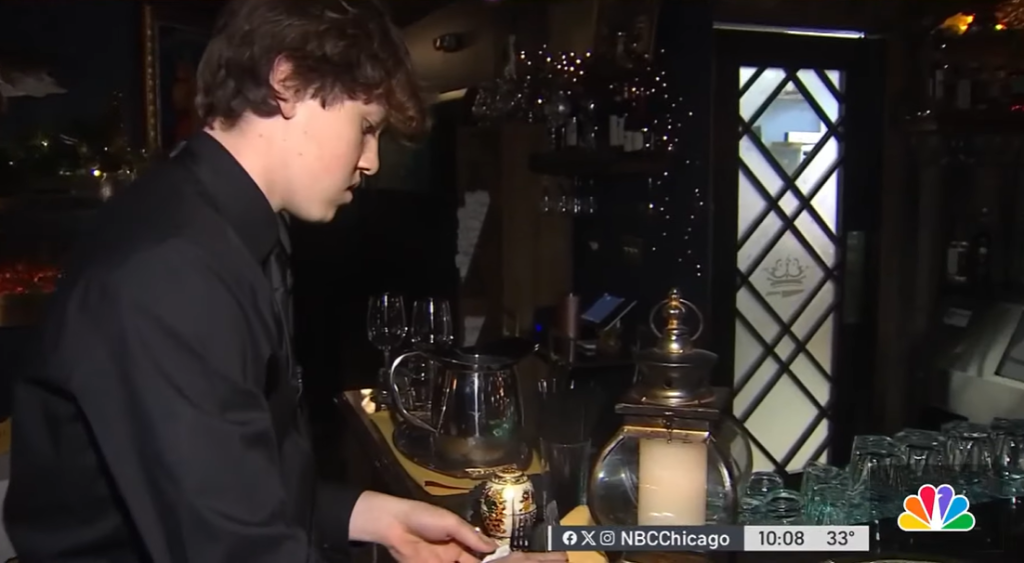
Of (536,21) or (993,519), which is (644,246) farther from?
(993,519)

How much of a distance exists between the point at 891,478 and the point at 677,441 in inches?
11.5

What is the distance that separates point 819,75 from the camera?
Answer: 1.63 meters

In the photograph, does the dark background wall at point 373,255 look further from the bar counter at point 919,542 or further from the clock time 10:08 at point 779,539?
the clock time 10:08 at point 779,539

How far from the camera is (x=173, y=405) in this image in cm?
71

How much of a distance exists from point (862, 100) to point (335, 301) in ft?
6.87

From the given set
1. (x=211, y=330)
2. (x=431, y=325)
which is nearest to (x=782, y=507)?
(x=211, y=330)

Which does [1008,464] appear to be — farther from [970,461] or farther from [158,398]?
[158,398]

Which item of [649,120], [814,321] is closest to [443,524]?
[814,321]

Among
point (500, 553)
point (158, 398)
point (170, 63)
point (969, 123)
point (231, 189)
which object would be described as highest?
point (170, 63)

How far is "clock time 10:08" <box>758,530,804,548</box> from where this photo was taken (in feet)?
3.24

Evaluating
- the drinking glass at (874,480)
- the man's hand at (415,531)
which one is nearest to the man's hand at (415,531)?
the man's hand at (415,531)

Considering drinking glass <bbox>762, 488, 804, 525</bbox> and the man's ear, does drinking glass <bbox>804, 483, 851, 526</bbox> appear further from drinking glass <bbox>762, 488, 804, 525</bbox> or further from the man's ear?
the man's ear

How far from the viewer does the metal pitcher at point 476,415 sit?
4.47 feet

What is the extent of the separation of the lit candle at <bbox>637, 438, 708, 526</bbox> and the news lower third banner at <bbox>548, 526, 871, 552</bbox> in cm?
1
